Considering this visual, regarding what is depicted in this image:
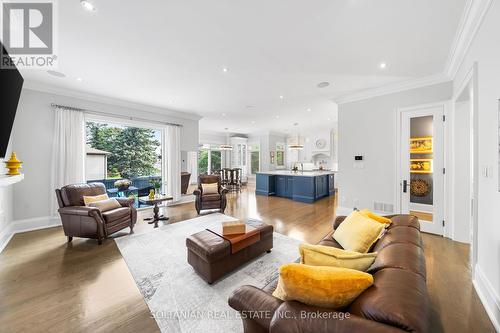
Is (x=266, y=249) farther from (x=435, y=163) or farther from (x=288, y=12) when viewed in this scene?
(x=435, y=163)

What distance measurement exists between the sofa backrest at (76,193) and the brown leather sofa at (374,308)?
3588 millimetres

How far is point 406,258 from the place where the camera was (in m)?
1.16

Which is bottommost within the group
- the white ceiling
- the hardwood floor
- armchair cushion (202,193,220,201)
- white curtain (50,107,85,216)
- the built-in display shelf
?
the hardwood floor

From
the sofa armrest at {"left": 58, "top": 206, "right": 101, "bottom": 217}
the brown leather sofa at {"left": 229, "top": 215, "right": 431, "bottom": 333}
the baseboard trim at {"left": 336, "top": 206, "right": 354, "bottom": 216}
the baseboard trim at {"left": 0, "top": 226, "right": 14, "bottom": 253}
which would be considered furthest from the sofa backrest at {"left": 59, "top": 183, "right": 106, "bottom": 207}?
the baseboard trim at {"left": 336, "top": 206, "right": 354, "bottom": 216}

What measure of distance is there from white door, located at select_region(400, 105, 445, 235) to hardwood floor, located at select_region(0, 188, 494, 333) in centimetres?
46

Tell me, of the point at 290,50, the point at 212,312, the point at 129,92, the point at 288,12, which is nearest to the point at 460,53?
the point at 290,50

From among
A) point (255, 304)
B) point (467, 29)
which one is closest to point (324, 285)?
point (255, 304)

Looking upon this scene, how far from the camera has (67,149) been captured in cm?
409

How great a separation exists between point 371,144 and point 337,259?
3810 mm

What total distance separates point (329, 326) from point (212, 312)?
130 cm

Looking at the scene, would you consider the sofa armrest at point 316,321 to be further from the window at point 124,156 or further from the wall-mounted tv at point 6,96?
the window at point 124,156

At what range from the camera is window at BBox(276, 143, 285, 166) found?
10.6 metres

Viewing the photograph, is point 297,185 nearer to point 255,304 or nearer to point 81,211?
point 81,211

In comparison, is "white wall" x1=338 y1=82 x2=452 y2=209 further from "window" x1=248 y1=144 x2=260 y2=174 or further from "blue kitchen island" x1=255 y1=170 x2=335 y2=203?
"window" x1=248 y1=144 x2=260 y2=174
